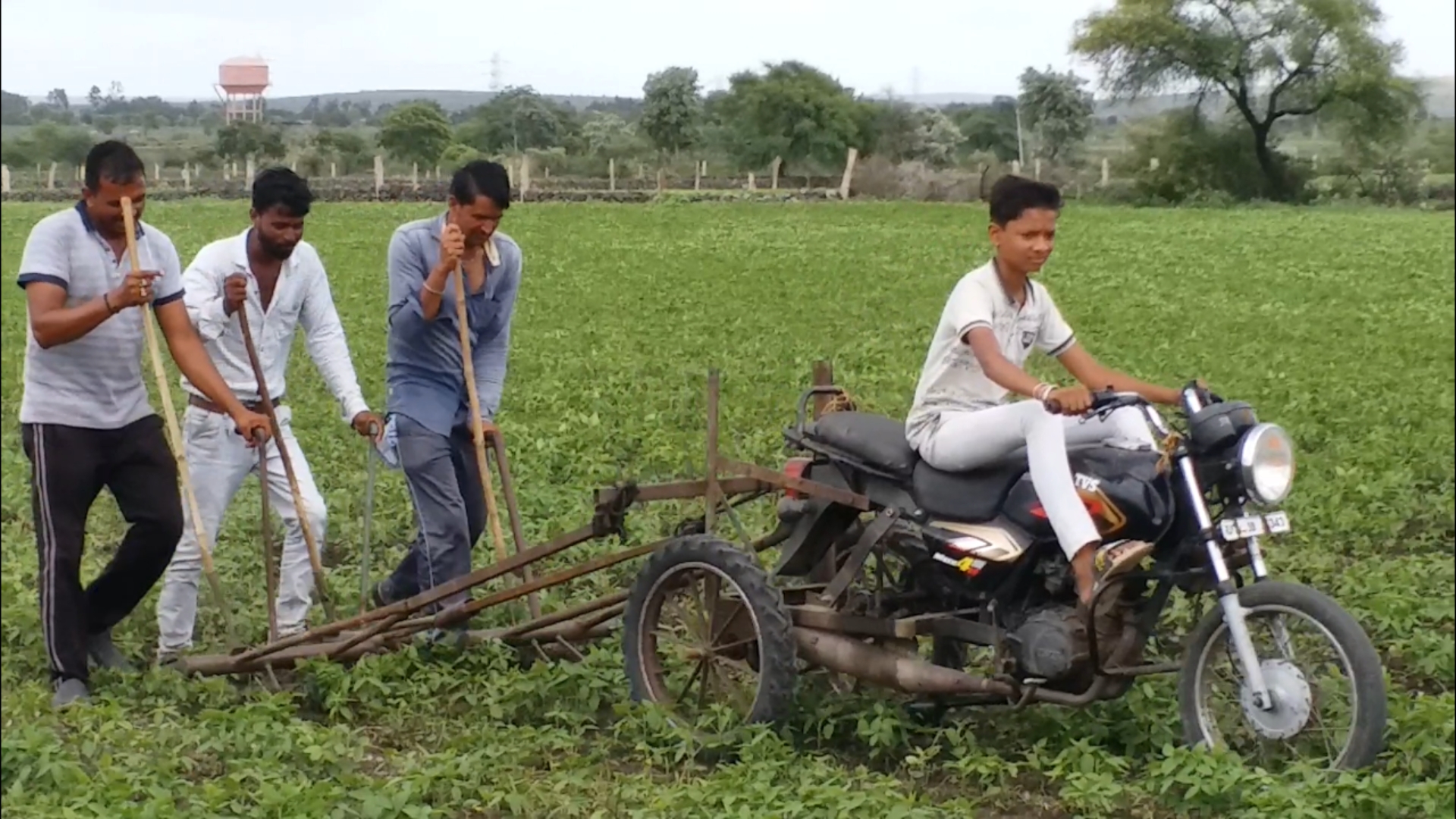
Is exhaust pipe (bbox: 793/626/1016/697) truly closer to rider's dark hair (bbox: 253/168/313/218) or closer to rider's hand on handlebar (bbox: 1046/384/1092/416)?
rider's hand on handlebar (bbox: 1046/384/1092/416)

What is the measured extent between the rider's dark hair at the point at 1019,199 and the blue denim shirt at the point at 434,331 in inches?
66.6

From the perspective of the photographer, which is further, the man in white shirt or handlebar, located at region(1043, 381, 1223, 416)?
the man in white shirt

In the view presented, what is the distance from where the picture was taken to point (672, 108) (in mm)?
5660

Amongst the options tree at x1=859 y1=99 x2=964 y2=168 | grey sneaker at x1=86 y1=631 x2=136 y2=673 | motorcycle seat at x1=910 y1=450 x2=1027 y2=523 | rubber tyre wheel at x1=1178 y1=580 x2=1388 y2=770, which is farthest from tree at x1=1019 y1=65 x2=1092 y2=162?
grey sneaker at x1=86 y1=631 x2=136 y2=673

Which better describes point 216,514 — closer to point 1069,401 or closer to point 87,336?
point 87,336

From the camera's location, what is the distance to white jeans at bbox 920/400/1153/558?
12.9 feet

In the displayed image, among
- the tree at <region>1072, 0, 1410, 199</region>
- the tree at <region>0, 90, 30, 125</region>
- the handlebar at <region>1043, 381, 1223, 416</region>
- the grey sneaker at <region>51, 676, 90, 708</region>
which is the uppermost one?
the tree at <region>1072, 0, 1410, 199</region>

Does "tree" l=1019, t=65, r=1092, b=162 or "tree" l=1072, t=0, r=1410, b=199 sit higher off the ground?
"tree" l=1072, t=0, r=1410, b=199

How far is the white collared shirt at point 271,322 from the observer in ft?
17.1

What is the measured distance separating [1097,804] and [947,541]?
79 centimetres

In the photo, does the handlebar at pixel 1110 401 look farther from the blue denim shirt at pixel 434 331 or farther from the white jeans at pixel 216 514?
the white jeans at pixel 216 514

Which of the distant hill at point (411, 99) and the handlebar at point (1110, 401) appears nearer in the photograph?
the handlebar at point (1110, 401)

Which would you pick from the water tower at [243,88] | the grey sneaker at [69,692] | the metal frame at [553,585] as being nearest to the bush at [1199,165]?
the metal frame at [553,585]

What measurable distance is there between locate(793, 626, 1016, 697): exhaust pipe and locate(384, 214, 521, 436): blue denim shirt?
4.91 ft
